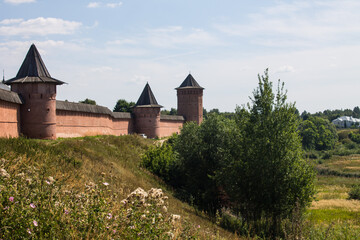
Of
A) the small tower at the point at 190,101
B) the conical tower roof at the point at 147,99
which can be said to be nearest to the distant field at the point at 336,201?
the small tower at the point at 190,101

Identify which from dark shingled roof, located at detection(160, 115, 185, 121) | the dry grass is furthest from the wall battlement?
the dry grass

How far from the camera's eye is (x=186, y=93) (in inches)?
2124

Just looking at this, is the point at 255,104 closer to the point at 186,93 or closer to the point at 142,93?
the point at 142,93

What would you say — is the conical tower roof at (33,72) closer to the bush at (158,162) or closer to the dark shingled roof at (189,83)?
the bush at (158,162)

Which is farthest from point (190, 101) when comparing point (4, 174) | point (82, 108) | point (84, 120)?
point (4, 174)

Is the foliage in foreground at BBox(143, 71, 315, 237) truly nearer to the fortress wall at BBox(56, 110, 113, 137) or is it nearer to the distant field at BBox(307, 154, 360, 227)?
the distant field at BBox(307, 154, 360, 227)

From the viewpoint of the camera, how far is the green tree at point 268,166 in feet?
48.2

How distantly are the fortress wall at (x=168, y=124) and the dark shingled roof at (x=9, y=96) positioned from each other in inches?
1018

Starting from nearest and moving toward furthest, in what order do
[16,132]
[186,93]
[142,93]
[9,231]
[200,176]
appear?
[9,231] → [16,132] → [200,176] → [142,93] → [186,93]

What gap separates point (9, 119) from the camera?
58.8 feet

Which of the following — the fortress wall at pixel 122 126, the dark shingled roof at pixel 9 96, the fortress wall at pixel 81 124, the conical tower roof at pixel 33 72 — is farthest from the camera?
the fortress wall at pixel 122 126

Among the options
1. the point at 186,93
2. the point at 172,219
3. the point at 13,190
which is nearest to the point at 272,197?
the point at 172,219

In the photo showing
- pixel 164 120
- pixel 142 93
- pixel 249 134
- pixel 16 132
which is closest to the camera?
pixel 249 134

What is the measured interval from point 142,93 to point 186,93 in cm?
1265
